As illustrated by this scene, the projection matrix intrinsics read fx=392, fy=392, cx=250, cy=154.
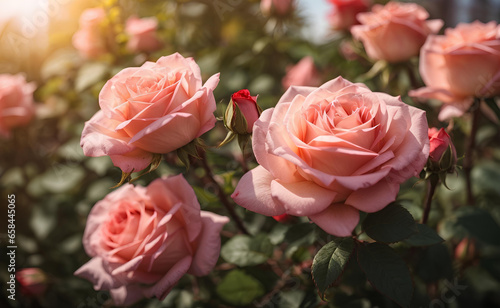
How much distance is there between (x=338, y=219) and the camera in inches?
27.6

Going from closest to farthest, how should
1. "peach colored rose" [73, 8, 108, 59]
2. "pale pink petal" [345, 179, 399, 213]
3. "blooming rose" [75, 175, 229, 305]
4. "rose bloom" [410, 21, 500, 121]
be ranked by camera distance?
"pale pink petal" [345, 179, 399, 213]
"blooming rose" [75, 175, 229, 305]
"rose bloom" [410, 21, 500, 121]
"peach colored rose" [73, 8, 108, 59]

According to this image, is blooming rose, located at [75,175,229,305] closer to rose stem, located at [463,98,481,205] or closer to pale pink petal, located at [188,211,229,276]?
pale pink petal, located at [188,211,229,276]

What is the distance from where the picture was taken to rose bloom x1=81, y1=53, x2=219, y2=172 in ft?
2.56

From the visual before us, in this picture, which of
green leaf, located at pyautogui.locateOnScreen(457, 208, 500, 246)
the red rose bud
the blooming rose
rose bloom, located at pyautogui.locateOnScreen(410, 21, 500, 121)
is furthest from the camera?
the red rose bud

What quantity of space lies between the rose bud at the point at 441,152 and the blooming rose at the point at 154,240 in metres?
0.49

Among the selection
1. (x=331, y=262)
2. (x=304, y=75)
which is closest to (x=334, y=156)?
(x=331, y=262)

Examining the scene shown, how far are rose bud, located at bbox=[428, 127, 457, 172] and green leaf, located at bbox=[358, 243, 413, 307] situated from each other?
21 cm

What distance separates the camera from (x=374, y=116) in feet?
2.36

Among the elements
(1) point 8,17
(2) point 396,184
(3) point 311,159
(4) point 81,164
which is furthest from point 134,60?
(2) point 396,184

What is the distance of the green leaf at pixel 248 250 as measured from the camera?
1046mm

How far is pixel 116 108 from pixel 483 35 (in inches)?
38.9

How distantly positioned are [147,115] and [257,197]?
28cm

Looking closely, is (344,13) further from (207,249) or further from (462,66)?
(207,249)

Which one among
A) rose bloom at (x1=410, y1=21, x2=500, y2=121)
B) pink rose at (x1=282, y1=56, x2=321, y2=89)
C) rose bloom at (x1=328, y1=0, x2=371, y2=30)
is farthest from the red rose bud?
rose bloom at (x1=328, y1=0, x2=371, y2=30)
